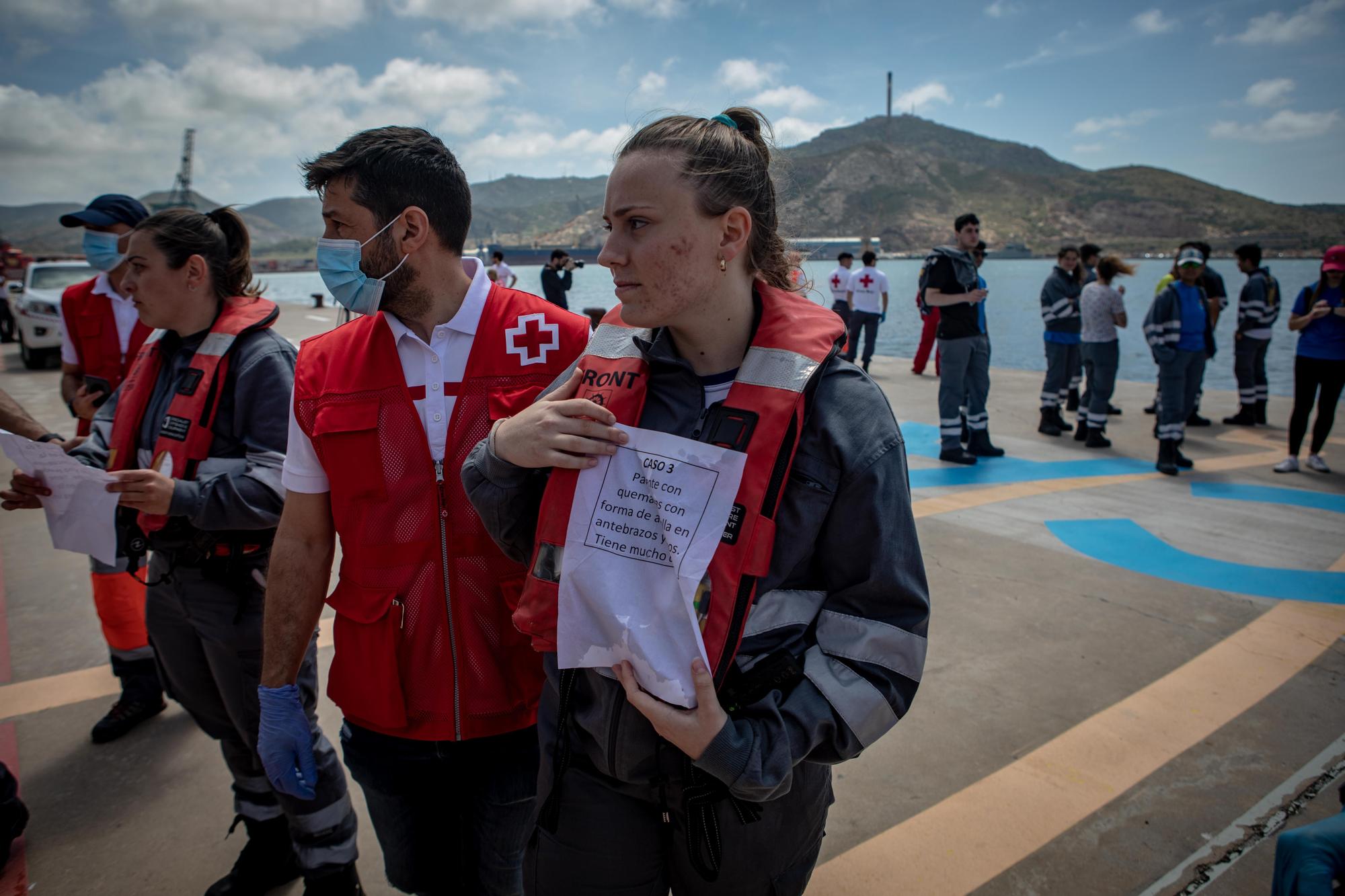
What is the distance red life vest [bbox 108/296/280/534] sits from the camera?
2.26 meters

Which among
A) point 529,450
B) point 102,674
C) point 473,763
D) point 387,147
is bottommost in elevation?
point 102,674

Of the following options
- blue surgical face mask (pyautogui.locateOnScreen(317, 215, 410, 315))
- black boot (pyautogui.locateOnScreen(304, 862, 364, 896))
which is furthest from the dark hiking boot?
blue surgical face mask (pyautogui.locateOnScreen(317, 215, 410, 315))

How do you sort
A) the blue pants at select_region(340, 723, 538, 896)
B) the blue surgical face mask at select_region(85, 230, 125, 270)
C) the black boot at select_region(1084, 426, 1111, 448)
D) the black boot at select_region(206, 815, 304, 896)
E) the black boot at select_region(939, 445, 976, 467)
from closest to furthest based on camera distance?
the blue pants at select_region(340, 723, 538, 896) < the black boot at select_region(206, 815, 304, 896) < the blue surgical face mask at select_region(85, 230, 125, 270) < the black boot at select_region(939, 445, 976, 467) < the black boot at select_region(1084, 426, 1111, 448)

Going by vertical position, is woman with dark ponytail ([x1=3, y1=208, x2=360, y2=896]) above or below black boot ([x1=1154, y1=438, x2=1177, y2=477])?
above

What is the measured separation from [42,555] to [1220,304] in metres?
12.1

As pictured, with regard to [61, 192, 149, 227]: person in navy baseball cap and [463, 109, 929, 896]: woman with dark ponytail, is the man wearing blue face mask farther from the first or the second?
[463, 109, 929, 896]: woman with dark ponytail

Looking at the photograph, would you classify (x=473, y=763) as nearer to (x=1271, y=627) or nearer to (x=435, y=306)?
(x=435, y=306)

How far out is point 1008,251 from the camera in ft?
328

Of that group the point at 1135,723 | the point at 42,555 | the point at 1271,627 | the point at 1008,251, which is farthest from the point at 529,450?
the point at 1008,251

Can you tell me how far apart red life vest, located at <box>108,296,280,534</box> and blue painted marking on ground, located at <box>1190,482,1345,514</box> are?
23.1ft

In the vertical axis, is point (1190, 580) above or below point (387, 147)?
below

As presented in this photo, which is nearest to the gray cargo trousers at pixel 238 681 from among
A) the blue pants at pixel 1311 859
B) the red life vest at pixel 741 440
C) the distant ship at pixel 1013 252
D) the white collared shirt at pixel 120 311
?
the red life vest at pixel 741 440

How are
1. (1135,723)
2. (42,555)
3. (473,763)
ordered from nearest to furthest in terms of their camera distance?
(473,763) < (1135,723) < (42,555)

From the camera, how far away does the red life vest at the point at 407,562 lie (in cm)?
175
